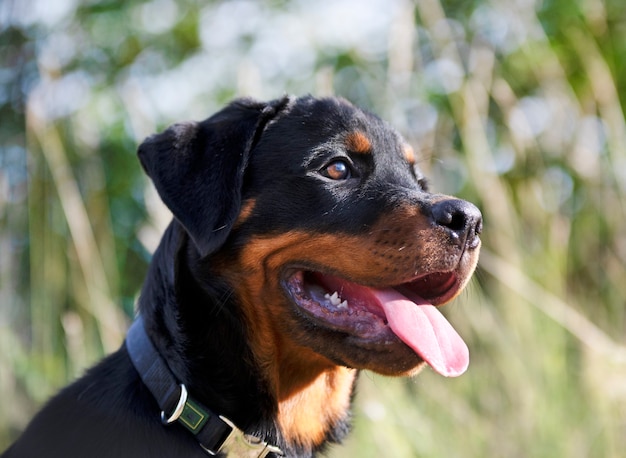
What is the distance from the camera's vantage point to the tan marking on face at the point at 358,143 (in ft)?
8.61

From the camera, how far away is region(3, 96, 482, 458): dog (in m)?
2.26

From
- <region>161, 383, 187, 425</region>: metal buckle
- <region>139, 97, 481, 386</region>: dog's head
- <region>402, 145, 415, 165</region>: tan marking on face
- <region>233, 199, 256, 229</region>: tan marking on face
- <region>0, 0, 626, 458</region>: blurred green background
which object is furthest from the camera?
<region>0, 0, 626, 458</region>: blurred green background

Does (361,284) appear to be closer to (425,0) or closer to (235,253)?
(235,253)

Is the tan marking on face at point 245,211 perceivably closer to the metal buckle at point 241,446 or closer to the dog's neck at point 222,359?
the dog's neck at point 222,359

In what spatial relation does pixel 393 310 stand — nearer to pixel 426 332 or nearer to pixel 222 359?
pixel 426 332

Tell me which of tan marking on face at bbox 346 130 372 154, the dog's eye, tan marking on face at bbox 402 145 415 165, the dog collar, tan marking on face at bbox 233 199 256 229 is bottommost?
the dog collar

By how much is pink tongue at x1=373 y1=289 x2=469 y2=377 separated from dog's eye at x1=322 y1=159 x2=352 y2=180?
430mm

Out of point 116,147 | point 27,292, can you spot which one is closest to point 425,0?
point 27,292

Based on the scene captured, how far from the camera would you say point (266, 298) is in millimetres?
2443

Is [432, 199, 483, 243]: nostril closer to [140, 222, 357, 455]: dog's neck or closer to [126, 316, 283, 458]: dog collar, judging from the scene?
[140, 222, 357, 455]: dog's neck

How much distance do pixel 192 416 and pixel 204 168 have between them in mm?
795

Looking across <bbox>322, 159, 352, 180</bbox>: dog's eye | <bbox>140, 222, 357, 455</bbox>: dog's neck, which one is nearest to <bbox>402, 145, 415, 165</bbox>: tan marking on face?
<bbox>322, 159, 352, 180</bbox>: dog's eye

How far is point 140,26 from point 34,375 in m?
5.25

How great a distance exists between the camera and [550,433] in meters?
3.51
